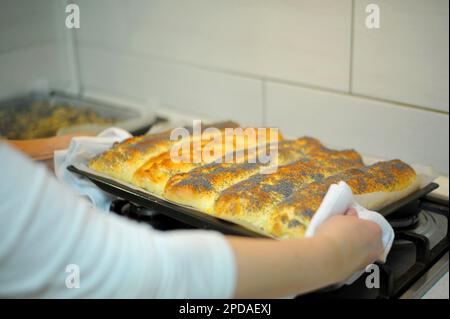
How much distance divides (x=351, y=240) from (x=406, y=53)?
1.68 ft

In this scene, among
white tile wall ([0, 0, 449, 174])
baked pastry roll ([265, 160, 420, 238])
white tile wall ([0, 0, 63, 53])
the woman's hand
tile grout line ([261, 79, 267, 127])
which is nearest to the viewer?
the woman's hand

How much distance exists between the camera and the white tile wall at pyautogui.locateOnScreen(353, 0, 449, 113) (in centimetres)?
106

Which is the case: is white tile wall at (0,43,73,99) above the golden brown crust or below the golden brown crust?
above

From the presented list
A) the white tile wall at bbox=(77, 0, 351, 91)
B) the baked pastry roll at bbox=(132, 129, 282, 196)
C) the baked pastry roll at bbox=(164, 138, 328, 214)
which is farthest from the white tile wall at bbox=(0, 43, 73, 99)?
the baked pastry roll at bbox=(164, 138, 328, 214)

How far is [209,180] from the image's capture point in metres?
0.95


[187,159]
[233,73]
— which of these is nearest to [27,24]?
[233,73]

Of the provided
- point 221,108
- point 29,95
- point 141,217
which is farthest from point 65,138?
point 29,95

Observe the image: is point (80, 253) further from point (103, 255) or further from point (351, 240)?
point (351, 240)

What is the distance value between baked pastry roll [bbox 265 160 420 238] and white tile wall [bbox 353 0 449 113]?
0.62 feet

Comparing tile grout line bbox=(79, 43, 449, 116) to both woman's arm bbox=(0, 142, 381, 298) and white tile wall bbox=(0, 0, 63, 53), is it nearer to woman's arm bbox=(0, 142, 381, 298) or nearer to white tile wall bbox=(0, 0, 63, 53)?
white tile wall bbox=(0, 0, 63, 53)

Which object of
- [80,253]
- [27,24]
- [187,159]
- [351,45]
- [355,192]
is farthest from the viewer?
[27,24]

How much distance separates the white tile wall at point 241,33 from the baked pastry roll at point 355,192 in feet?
0.99

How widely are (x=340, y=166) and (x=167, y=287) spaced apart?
1.66 feet

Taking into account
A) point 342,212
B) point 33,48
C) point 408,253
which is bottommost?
point 408,253
